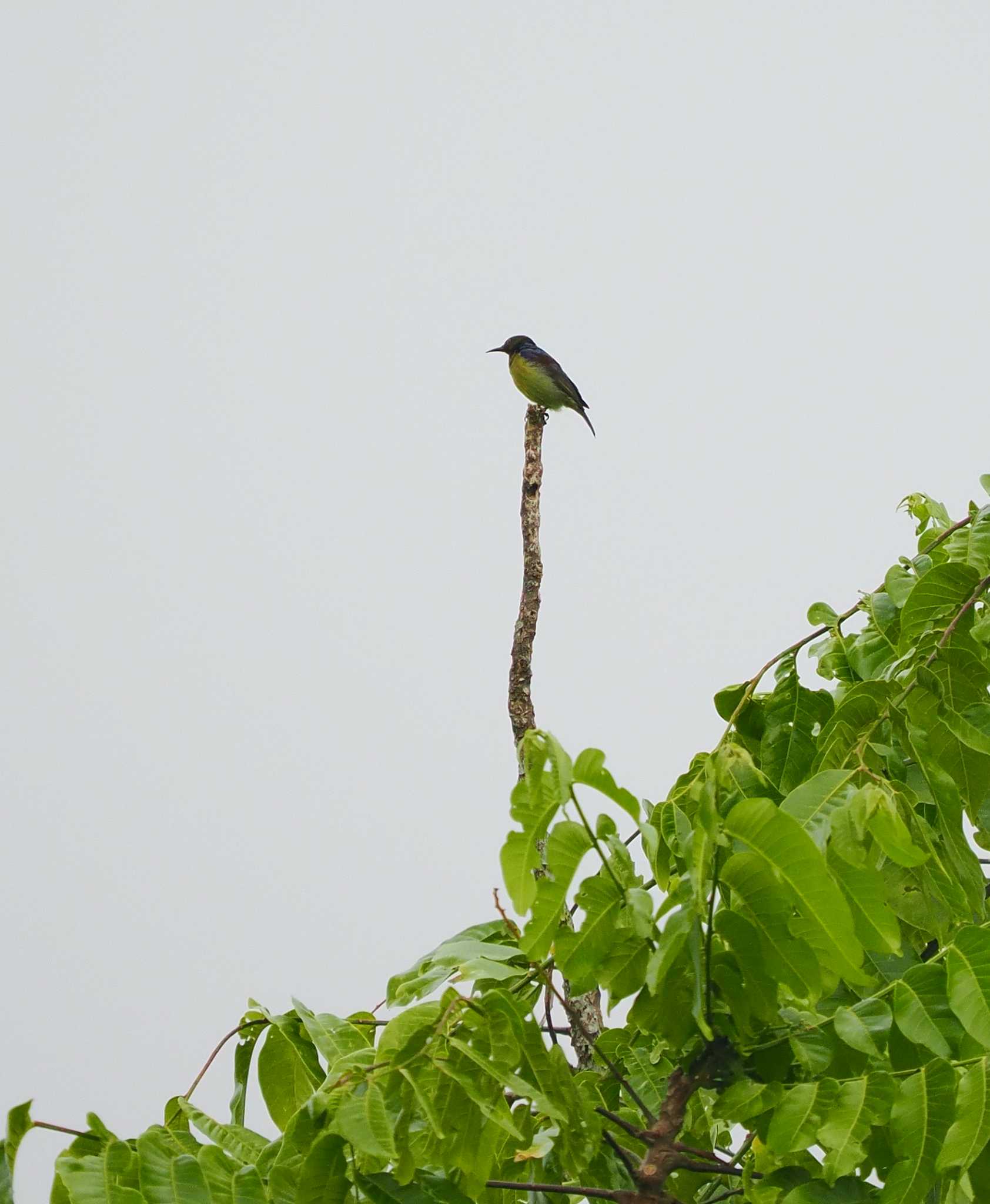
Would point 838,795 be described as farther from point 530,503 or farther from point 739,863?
point 530,503

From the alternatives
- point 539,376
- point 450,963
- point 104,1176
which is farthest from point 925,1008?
point 539,376

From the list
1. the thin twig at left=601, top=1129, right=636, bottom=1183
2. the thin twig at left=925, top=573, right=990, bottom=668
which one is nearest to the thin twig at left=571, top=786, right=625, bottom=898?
the thin twig at left=601, top=1129, right=636, bottom=1183

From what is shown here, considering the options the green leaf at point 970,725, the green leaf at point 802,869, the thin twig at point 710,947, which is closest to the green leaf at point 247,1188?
the thin twig at point 710,947

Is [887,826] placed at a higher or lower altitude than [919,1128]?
higher

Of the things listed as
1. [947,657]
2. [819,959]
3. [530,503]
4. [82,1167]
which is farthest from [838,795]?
[530,503]

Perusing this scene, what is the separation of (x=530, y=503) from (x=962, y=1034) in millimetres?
2161

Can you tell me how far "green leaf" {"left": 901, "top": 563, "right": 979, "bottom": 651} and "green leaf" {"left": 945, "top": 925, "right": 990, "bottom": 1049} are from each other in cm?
63

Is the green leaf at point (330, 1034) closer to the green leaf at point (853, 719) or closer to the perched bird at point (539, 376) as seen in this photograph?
the green leaf at point (853, 719)

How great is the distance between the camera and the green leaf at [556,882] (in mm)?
1604

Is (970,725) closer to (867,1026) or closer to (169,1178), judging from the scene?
(867,1026)

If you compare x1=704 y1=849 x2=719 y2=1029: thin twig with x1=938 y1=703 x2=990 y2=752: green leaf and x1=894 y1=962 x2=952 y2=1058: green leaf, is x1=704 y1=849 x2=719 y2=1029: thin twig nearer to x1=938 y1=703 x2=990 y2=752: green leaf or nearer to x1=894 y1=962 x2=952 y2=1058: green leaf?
x1=894 y1=962 x2=952 y2=1058: green leaf

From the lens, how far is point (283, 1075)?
2004 millimetres

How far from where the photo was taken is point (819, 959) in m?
1.59

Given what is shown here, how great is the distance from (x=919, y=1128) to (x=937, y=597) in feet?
2.81
